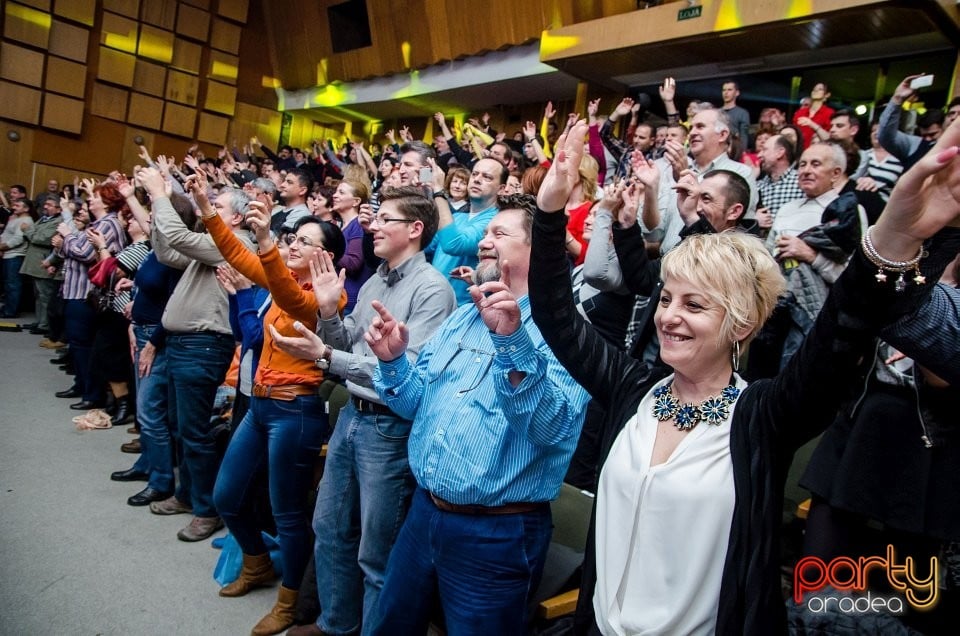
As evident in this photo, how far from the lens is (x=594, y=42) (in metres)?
7.50

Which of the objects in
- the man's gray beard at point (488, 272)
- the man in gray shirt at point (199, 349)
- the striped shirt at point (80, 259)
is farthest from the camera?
the striped shirt at point (80, 259)

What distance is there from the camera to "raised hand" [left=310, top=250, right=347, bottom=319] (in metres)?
2.11

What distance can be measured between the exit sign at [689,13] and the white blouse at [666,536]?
6499 mm

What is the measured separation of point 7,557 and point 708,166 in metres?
3.58

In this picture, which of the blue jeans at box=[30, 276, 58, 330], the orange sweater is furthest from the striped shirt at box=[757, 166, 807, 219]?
the blue jeans at box=[30, 276, 58, 330]

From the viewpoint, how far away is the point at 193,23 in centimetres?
1273

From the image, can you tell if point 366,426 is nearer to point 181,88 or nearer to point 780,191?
point 780,191

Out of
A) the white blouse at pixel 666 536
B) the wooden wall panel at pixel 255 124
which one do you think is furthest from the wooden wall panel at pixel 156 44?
the white blouse at pixel 666 536

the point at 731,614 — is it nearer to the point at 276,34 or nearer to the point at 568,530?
the point at 568,530

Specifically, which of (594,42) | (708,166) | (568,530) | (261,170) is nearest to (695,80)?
(594,42)

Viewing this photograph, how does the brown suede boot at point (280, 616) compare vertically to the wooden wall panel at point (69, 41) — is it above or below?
below

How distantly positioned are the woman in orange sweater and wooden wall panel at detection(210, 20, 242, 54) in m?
12.6

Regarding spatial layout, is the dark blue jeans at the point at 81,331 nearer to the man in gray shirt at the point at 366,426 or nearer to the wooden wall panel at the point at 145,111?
the man in gray shirt at the point at 366,426

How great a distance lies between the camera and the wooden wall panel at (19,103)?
10742 mm
